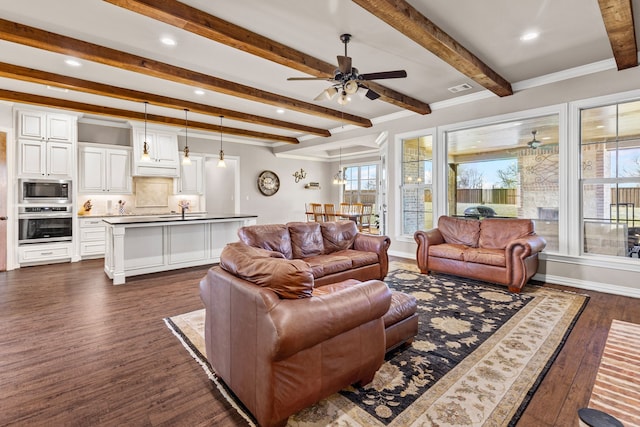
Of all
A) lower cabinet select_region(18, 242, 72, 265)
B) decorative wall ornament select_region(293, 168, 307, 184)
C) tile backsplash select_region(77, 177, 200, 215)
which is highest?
decorative wall ornament select_region(293, 168, 307, 184)

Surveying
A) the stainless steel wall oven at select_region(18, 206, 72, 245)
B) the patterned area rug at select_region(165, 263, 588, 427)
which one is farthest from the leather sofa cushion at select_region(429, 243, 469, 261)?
the stainless steel wall oven at select_region(18, 206, 72, 245)

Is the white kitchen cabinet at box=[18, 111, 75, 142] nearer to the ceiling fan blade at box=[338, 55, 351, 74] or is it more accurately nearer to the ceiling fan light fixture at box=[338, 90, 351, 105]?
the ceiling fan light fixture at box=[338, 90, 351, 105]

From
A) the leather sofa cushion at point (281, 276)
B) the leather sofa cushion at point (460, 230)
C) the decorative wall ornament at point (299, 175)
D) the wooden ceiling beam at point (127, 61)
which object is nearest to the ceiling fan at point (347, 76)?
the wooden ceiling beam at point (127, 61)

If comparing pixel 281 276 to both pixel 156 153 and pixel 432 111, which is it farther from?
pixel 156 153

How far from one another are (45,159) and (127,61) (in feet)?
11.5

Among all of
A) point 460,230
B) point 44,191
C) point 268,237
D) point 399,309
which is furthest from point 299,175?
point 399,309

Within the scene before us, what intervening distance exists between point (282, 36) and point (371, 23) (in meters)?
0.92

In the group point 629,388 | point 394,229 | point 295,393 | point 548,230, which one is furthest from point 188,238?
point 548,230

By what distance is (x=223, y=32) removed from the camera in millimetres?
2902

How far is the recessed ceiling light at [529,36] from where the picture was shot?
10.5ft

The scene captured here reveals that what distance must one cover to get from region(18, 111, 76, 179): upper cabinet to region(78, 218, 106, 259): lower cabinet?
3.16 feet

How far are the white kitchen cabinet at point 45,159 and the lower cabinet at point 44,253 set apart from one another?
1256mm

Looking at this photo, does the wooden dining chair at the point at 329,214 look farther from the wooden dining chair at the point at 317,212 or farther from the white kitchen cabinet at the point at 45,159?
the white kitchen cabinet at the point at 45,159

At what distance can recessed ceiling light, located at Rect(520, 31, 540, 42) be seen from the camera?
3205 millimetres
